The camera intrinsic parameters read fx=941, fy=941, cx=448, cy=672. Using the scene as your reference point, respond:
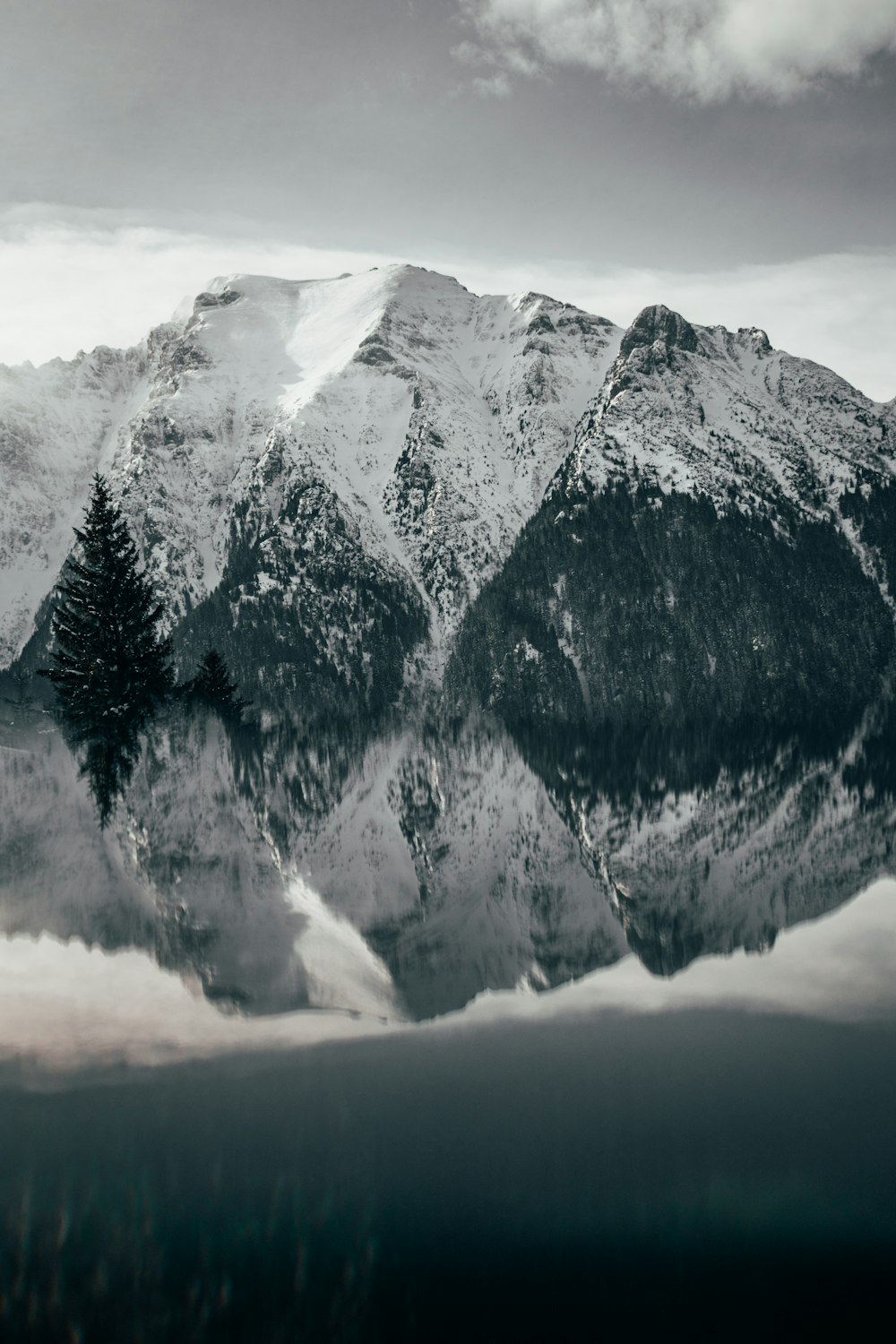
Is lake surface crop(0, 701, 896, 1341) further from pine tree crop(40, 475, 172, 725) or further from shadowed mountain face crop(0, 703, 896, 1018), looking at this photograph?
pine tree crop(40, 475, 172, 725)

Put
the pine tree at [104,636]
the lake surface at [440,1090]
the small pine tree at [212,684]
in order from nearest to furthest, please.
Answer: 1. the lake surface at [440,1090]
2. the pine tree at [104,636]
3. the small pine tree at [212,684]

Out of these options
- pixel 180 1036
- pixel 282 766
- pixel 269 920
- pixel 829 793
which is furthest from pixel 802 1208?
pixel 282 766

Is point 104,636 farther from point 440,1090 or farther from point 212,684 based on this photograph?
point 440,1090

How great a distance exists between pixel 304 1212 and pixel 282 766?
4048cm

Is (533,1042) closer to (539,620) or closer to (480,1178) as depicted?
(480,1178)

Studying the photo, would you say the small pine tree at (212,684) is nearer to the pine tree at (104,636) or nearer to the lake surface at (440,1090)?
the pine tree at (104,636)

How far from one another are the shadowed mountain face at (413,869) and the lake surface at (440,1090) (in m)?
0.13

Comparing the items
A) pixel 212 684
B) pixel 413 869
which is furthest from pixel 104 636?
pixel 413 869

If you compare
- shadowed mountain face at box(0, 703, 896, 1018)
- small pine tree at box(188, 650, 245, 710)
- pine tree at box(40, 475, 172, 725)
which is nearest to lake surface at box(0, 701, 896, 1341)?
shadowed mountain face at box(0, 703, 896, 1018)

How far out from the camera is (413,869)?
950 inches

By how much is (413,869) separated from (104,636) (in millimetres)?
38071

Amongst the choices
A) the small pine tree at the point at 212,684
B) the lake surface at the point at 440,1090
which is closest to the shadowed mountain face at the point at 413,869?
the lake surface at the point at 440,1090

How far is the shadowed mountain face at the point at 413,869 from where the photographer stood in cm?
1580

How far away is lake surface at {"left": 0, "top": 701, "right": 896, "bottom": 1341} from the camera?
7980 mm
